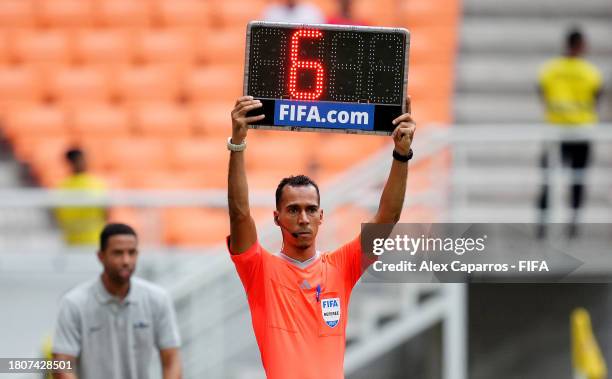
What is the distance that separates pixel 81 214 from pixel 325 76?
5.20m

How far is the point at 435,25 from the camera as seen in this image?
41.8ft

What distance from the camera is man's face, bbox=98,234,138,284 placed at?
6363 millimetres

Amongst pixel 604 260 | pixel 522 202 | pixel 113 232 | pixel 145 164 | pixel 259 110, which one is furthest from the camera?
pixel 145 164

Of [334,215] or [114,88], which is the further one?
[114,88]

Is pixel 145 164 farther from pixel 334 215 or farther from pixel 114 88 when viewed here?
pixel 334 215

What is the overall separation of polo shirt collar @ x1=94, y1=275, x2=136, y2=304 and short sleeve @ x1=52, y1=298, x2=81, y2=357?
0.41ft

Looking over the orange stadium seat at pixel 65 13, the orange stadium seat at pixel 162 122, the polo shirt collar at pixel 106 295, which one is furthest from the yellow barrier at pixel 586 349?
the orange stadium seat at pixel 65 13

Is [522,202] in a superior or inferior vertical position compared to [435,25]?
inferior

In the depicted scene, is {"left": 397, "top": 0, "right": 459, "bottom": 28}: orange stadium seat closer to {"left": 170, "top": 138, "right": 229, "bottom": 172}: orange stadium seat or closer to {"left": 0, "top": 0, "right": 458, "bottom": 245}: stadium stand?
{"left": 0, "top": 0, "right": 458, "bottom": 245}: stadium stand

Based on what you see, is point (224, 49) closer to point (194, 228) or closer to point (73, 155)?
point (194, 228)

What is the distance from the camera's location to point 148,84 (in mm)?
12789

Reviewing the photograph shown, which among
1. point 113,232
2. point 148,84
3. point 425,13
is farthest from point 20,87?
point 113,232

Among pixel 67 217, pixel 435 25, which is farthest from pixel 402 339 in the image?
pixel 435 25

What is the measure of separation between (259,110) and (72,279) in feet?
17.4
